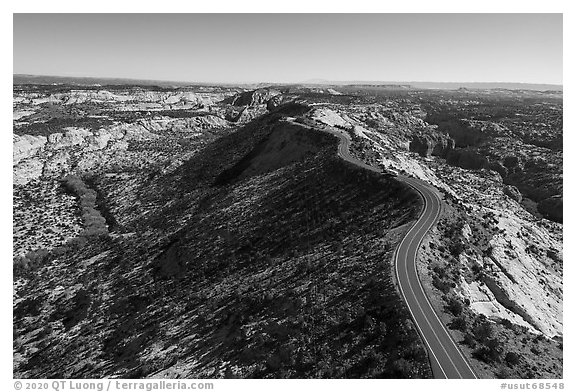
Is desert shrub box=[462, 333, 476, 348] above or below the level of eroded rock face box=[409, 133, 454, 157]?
below

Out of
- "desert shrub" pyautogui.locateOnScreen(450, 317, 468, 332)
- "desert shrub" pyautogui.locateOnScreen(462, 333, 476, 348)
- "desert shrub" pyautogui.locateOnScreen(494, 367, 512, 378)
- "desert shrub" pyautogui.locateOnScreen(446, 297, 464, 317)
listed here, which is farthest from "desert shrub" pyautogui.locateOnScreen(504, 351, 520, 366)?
"desert shrub" pyautogui.locateOnScreen(446, 297, 464, 317)

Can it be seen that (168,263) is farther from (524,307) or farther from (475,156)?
(475,156)

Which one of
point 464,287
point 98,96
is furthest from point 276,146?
point 98,96

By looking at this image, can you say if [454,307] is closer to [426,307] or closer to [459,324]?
[459,324]

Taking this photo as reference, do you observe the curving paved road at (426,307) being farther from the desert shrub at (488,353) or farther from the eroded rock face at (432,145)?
the eroded rock face at (432,145)

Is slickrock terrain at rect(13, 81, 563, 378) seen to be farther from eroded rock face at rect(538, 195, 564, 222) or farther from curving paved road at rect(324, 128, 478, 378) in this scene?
curving paved road at rect(324, 128, 478, 378)

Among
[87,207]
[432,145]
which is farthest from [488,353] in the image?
[432,145]
